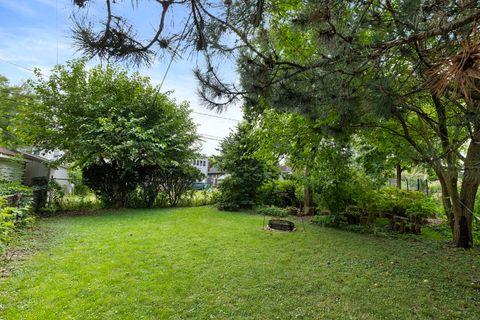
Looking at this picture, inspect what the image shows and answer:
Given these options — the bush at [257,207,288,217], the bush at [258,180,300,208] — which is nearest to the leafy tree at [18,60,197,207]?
the bush at [257,207,288,217]

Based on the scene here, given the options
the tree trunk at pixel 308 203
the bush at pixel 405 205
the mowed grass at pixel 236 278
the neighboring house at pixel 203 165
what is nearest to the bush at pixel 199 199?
the neighboring house at pixel 203 165

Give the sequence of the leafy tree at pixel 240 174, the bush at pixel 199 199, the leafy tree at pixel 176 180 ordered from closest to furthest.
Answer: the leafy tree at pixel 240 174 → the leafy tree at pixel 176 180 → the bush at pixel 199 199

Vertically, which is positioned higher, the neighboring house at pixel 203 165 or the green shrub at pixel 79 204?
the neighboring house at pixel 203 165

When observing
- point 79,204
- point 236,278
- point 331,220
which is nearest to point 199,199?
point 79,204

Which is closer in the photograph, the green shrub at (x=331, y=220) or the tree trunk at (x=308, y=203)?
the green shrub at (x=331, y=220)

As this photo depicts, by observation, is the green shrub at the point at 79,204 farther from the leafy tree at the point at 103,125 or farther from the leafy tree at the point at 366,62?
the leafy tree at the point at 366,62

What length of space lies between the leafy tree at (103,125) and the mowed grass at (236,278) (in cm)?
338

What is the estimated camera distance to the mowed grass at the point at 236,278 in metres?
2.49

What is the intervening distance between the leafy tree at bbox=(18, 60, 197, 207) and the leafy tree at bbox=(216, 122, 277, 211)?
180cm

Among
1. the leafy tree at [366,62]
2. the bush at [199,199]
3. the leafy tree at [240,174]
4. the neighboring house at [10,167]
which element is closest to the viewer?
the leafy tree at [366,62]

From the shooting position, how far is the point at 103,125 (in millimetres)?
7898

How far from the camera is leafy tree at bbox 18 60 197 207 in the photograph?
8086 mm

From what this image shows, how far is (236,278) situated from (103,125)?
664 centimetres

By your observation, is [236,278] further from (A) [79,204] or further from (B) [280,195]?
(A) [79,204]
